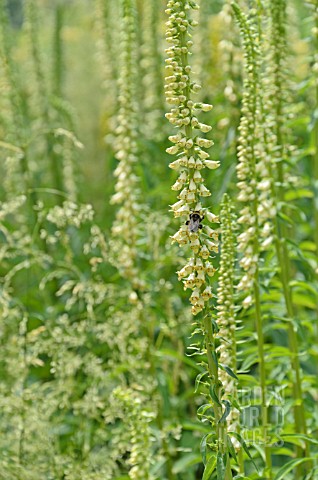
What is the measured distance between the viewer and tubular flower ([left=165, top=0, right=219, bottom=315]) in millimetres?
2242

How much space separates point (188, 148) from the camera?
7.46 ft

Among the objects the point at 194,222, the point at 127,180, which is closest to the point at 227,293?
the point at 194,222

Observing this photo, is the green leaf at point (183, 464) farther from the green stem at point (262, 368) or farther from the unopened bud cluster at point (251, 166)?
the unopened bud cluster at point (251, 166)

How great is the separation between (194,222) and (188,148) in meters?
0.22

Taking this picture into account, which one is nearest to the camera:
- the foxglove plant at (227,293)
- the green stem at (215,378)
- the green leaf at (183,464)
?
the green stem at (215,378)

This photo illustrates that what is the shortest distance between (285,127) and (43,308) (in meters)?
2.39

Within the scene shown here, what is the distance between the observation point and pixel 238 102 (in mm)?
4867

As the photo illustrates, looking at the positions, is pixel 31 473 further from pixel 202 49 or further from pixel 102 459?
pixel 202 49

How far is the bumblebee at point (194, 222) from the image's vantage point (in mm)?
2271

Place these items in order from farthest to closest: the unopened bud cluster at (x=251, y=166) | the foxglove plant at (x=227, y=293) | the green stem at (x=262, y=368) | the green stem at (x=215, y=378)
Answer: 1. the green stem at (x=262, y=368)
2. the unopened bud cluster at (x=251, y=166)
3. the foxglove plant at (x=227, y=293)
4. the green stem at (x=215, y=378)
